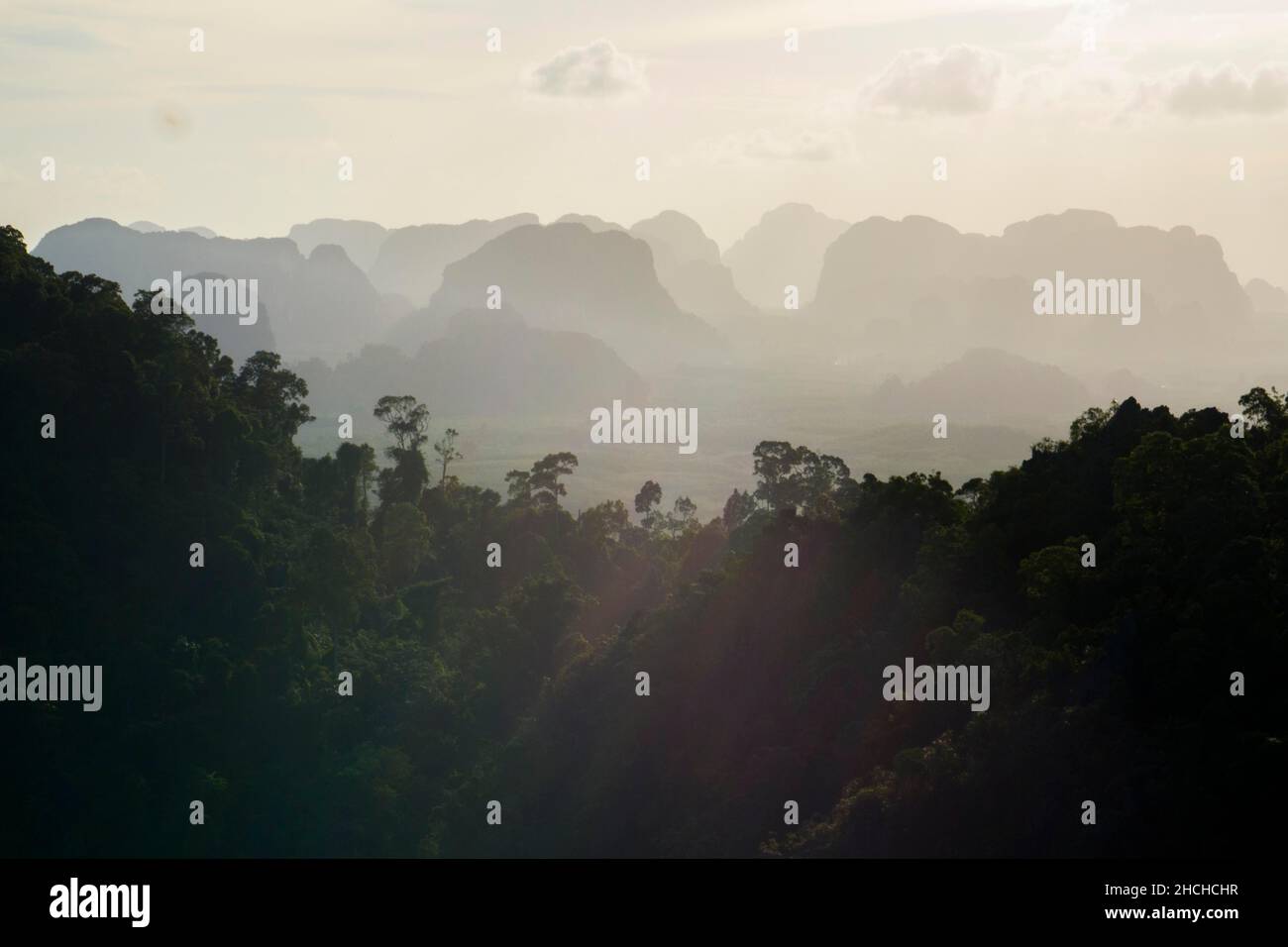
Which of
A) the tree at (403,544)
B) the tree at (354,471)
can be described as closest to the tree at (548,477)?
the tree at (403,544)

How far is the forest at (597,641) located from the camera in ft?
70.7

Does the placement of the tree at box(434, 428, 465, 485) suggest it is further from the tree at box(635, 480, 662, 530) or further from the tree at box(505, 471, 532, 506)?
the tree at box(635, 480, 662, 530)

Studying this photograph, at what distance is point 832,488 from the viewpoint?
51.0 meters

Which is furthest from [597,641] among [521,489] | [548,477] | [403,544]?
[521,489]

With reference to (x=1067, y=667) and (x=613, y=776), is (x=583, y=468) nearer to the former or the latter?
(x=613, y=776)

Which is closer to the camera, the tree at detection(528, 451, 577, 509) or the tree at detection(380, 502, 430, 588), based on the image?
the tree at detection(380, 502, 430, 588)

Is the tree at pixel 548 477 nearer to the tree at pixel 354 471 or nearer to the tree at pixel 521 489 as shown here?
the tree at pixel 521 489
